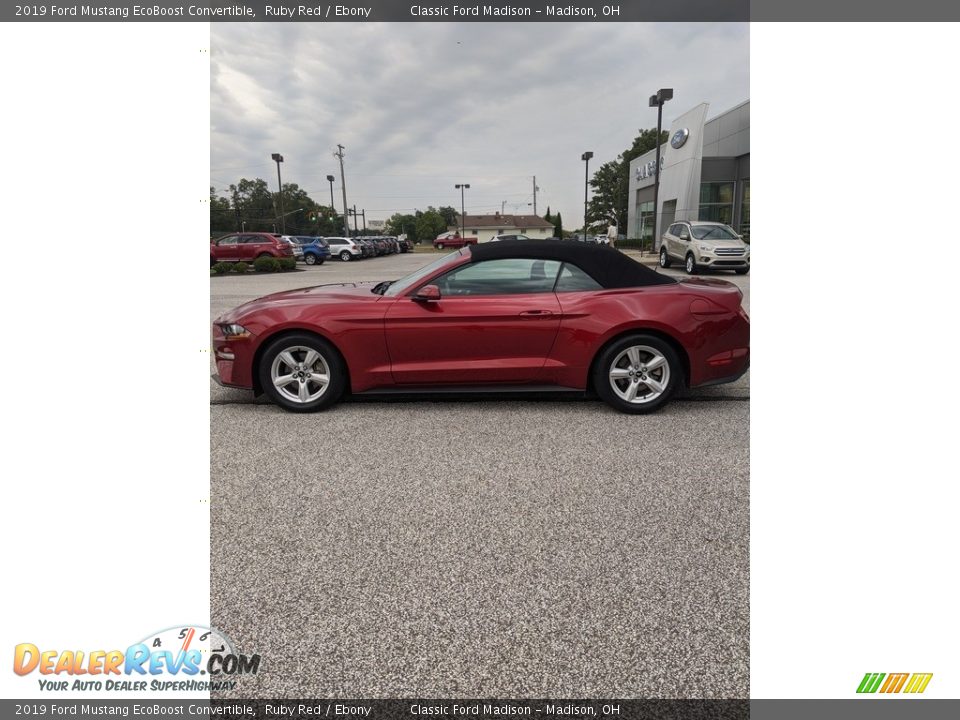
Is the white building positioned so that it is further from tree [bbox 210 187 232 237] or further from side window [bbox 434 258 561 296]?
side window [bbox 434 258 561 296]

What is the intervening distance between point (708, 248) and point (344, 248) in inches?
957

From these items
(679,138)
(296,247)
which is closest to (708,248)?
(679,138)

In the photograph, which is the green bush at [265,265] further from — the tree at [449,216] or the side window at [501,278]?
the tree at [449,216]

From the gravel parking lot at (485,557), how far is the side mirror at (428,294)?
3.19ft

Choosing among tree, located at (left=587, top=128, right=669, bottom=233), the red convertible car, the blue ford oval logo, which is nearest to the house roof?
tree, located at (left=587, top=128, right=669, bottom=233)

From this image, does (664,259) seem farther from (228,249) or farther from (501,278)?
(501,278)

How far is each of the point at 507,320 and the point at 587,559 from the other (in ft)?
7.84

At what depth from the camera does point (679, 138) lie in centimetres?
3259

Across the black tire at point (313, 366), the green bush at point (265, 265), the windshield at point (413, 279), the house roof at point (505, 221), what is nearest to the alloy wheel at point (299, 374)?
the black tire at point (313, 366)

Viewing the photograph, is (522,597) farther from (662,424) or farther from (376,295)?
(376,295)

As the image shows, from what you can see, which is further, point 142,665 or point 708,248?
point 708,248

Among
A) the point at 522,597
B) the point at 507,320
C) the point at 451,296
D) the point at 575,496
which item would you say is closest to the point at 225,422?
the point at 451,296

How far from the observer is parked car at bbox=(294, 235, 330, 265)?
3291 centimetres

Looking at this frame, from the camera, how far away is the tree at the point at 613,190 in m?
86.2
